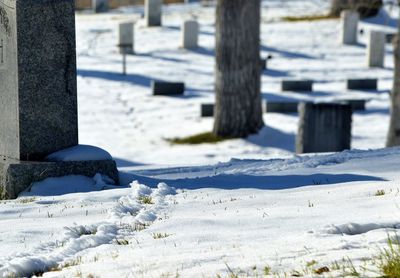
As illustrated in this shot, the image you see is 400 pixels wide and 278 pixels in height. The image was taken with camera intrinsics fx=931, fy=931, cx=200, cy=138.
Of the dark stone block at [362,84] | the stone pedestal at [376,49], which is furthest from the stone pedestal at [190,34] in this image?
the dark stone block at [362,84]

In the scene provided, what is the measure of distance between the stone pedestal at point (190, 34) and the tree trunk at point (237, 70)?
8.97 metres

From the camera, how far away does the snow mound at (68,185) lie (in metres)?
7.87

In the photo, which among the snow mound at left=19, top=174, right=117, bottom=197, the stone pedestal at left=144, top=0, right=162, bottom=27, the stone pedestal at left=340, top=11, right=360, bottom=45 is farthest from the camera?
the stone pedestal at left=144, top=0, right=162, bottom=27

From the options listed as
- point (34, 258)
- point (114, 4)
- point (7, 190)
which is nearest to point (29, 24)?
point (7, 190)

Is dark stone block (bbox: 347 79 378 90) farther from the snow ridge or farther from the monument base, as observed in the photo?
the snow ridge

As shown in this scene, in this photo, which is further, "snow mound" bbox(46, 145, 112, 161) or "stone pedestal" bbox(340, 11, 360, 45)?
"stone pedestal" bbox(340, 11, 360, 45)

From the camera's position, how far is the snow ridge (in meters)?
5.11

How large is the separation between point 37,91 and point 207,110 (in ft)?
30.4

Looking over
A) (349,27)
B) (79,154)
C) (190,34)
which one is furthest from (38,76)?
(349,27)

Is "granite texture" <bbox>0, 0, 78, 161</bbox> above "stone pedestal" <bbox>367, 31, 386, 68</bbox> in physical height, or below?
above

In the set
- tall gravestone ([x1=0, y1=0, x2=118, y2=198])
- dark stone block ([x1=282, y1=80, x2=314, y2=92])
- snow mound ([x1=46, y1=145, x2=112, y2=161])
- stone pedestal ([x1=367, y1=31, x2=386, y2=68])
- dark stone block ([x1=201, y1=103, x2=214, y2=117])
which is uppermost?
tall gravestone ([x1=0, y1=0, x2=118, y2=198])

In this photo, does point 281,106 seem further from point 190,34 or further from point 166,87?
point 190,34

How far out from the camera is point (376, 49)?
22.6m


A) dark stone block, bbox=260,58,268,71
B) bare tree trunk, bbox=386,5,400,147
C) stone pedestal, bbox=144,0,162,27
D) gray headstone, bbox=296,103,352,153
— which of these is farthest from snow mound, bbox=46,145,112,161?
stone pedestal, bbox=144,0,162,27
